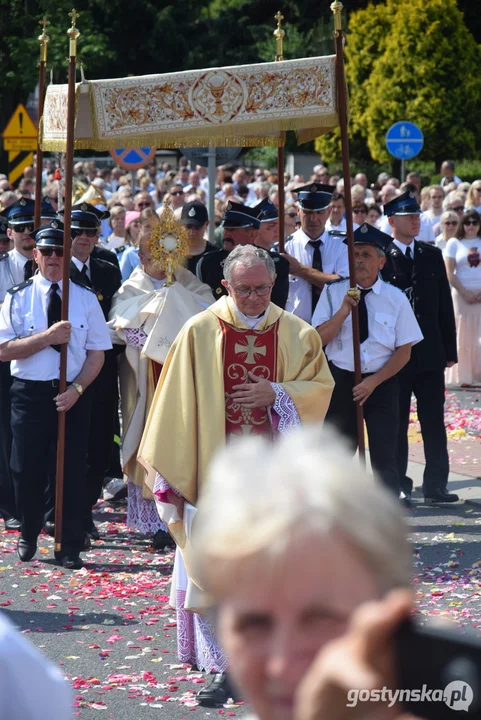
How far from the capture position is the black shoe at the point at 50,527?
8473 millimetres

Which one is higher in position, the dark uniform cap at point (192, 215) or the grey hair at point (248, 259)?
the dark uniform cap at point (192, 215)

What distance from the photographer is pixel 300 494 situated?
4.69ft

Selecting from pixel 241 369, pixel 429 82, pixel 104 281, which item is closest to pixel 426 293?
pixel 104 281

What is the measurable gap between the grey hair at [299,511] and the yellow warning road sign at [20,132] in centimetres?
1806

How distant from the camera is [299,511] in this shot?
4.64 ft

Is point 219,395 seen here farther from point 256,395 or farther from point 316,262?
point 316,262

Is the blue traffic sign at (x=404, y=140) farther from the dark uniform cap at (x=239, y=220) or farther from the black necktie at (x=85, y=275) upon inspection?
the black necktie at (x=85, y=275)

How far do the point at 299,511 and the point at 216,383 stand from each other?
4.22 m

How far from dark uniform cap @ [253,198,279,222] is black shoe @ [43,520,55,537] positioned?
271cm

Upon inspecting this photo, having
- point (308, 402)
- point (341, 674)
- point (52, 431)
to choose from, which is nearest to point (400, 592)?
point (341, 674)

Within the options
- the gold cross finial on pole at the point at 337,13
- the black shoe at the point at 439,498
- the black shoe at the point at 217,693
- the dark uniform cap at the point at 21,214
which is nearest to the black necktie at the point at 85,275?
the dark uniform cap at the point at 21,214

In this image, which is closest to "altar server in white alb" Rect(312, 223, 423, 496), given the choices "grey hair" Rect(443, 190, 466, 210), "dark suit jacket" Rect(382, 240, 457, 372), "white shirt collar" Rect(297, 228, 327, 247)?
"dark suit jacket" Rect(382, 240, 457, 372)

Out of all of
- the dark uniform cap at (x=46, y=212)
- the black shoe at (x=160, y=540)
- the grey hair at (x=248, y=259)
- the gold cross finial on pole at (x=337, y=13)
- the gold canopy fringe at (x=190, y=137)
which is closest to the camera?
the grey hair at (x=248, y=259)

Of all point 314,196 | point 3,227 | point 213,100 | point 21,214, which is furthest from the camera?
point 3,227
